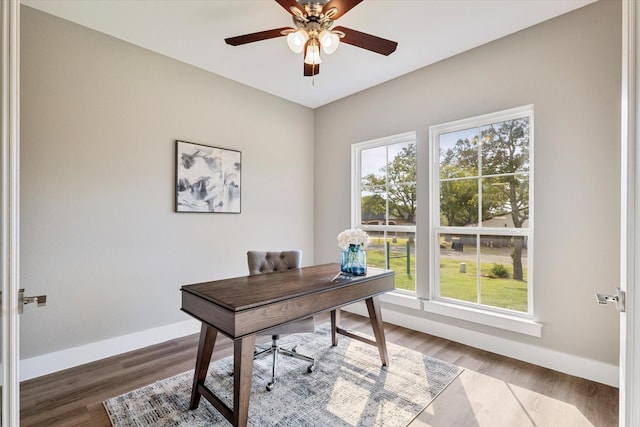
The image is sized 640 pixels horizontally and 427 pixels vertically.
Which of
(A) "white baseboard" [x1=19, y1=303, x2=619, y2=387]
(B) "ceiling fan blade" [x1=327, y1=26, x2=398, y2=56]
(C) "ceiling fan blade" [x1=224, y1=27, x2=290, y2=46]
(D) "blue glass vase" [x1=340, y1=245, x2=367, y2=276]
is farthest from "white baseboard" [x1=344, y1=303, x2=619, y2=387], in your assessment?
(C) "ceiling fan blade" [x1=224, y1=27, x2=290, y2=46]

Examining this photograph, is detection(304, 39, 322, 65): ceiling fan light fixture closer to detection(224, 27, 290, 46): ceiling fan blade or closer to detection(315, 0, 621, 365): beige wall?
detection(224, 27, 290, 46): ceiling fan blade

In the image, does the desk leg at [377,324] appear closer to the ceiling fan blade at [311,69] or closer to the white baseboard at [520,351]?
the white baseboard at [520,351]

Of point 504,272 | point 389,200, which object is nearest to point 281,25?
point 389,200

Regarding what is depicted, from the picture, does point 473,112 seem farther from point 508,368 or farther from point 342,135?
point 508,368

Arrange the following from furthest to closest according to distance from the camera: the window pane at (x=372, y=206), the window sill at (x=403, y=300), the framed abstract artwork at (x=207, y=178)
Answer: the window pane at (x=372, y=206) → the window sill at (x=403, y=300) → the framed abstract artwork at (x=207, y=178)

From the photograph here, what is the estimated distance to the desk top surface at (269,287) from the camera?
1.57 metres

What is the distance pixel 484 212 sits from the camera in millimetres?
2816

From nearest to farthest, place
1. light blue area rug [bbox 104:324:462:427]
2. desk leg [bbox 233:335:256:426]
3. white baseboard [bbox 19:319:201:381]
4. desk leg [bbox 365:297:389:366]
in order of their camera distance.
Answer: desk leg [bbox 233:335:256:426] < light blue area rug [bbox 104:324:462:427] < white baseboard [bbox 19:319:201:381] < desk leg [bbox 365:297:389:366]

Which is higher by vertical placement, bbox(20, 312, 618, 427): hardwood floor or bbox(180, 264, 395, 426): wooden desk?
bbox(180, 264, 395, 426): wooden desk

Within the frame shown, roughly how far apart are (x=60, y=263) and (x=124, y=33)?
1.99 m

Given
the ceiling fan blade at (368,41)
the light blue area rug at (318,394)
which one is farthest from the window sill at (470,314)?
the ceiling fan blade at (368,41)

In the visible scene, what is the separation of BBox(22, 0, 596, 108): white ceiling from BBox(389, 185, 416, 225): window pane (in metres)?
1.28

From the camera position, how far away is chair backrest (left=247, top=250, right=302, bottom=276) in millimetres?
2566

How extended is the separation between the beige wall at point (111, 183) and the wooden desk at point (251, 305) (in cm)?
127
